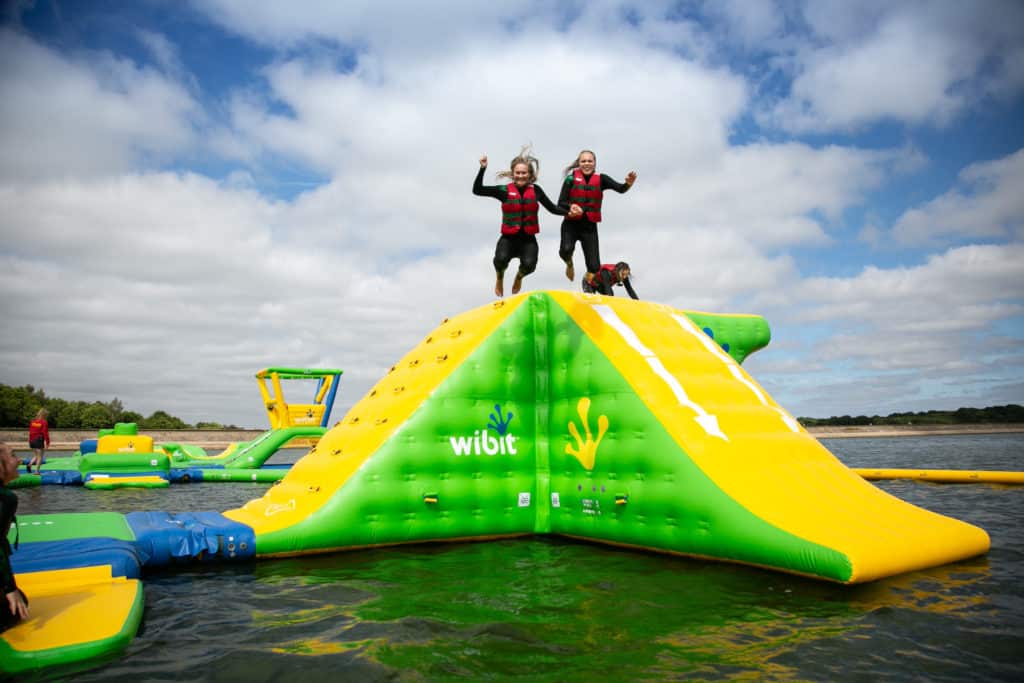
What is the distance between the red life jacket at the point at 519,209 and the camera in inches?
324

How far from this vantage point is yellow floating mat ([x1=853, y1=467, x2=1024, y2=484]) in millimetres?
12578

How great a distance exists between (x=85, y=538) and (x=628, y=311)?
6017 mm

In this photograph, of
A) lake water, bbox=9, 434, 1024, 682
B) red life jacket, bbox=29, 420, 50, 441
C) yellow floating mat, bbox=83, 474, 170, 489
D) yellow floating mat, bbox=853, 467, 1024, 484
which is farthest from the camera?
red life jacket, bbox=29, 420, 50, 441

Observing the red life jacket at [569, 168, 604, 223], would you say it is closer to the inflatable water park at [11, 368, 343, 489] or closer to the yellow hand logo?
the yellow hand logo

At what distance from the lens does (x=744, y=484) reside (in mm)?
6000

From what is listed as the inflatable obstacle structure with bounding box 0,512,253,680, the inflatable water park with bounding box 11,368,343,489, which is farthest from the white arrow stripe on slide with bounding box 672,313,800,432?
the inflatable water park with bounding box 11,368,343,489

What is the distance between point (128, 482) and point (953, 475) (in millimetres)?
19165

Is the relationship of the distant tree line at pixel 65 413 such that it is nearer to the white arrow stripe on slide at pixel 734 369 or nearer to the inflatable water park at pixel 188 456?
the inflatable water park at pixel 188 456

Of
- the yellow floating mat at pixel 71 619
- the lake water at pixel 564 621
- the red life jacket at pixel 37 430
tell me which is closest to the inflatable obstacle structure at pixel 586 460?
the lake water at pixel 564 621

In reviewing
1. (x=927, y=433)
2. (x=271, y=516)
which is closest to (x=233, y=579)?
(x=271, y=516)

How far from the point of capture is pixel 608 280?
934cm

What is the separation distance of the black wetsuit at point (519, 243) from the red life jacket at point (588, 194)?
21 centimetres

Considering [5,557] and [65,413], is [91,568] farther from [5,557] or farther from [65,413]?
[65,413]

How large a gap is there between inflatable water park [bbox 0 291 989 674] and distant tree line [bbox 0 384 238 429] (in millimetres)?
50453
